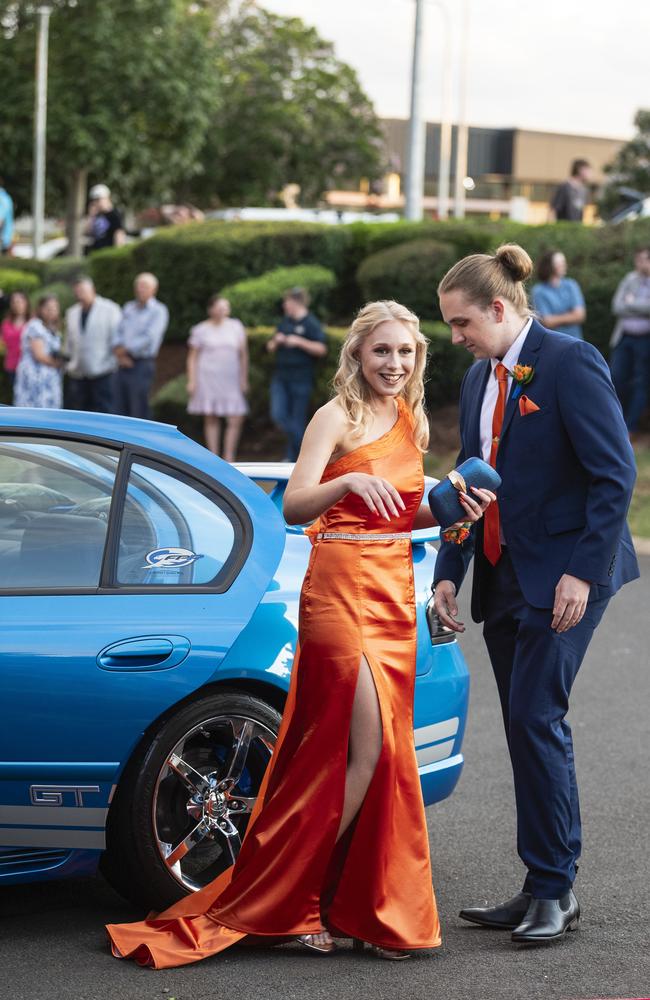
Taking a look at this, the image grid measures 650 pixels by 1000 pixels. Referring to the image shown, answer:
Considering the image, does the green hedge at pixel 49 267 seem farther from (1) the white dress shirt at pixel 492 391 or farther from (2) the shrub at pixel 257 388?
(1) the white dress shirt at pixel 492 391

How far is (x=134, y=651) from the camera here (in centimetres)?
403

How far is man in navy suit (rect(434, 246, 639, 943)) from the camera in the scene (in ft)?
13.3

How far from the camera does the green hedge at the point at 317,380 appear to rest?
15.1 m

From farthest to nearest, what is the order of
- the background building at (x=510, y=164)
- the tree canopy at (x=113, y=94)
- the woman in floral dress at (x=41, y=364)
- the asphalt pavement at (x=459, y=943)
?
the background building at (x=510, y=164)
the tree canopy at (x=113, y=94)
the woman in floral dress at (x=41, y=364)
the asphalt pavement at (x=459, y=943)

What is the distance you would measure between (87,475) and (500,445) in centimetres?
121

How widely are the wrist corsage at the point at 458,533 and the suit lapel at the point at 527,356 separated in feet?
0.97

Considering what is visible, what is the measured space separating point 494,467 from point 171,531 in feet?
3.16

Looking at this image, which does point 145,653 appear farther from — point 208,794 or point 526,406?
point 526,406

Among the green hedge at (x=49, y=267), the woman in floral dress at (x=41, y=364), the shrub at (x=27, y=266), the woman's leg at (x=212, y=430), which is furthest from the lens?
the shrub at (x=27, y=266)

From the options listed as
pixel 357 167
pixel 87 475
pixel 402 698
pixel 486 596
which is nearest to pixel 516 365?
pixel 486 596

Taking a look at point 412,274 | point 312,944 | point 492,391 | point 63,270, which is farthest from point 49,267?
point 312,944

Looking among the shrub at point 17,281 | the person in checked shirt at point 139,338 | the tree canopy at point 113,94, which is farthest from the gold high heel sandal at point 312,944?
the tree canopy at point 113,94

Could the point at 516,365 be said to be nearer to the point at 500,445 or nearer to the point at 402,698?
the point at 500,445

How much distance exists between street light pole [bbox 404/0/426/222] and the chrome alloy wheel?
15.3 metres
